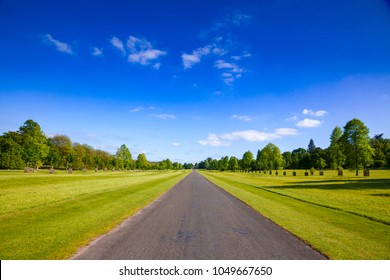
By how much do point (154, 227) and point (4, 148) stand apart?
91.7 meters

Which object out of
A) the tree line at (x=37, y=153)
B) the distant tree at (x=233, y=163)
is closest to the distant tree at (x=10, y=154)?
the tree line at (x=37, y=153)

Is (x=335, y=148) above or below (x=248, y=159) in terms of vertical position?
above

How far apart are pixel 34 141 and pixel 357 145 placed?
8950cm

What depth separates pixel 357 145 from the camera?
5909cm

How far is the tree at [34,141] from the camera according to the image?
241 ft

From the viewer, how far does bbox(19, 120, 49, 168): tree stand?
241 feet

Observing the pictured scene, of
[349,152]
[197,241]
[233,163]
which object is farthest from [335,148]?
[233,163]

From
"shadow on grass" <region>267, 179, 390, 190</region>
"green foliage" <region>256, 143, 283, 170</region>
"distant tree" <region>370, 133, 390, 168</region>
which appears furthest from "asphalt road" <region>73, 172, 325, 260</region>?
"distant tree" <region>370, 133, 390, 168</region>

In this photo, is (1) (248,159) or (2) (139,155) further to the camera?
(2) (139,155)

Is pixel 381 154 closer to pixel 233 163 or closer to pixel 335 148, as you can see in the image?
pixel 335 148

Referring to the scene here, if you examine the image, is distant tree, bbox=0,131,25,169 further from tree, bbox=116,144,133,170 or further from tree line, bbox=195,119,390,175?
tree line, bbox=195,119,390,175

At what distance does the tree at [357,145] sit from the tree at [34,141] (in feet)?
270

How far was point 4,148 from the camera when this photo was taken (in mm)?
Answer: 81375
